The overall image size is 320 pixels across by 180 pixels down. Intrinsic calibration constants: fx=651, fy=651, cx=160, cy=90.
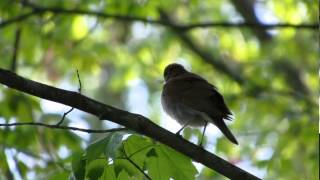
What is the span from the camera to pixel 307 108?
933cm

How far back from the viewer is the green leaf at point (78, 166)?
3691mm

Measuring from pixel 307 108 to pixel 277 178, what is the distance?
1225 millimetres

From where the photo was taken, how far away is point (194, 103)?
201 inches

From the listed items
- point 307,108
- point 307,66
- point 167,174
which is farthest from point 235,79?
point 167,174

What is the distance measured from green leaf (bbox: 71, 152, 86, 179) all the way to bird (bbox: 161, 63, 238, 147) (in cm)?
122

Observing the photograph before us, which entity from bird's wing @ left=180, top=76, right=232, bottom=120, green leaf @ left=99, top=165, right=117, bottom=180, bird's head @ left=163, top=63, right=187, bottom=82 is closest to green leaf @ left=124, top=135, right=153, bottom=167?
green leaf @ left=99, top=165, right=117, bottom=180

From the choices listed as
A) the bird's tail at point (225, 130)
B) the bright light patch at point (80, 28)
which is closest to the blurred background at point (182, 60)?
the bright light patch at point (80, 28)

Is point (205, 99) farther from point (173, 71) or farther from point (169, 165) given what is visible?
point (173, 71)

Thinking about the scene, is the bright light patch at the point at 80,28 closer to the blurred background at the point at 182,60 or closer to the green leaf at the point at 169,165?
the blurred background at the point at 182,60

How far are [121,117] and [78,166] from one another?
0.37m

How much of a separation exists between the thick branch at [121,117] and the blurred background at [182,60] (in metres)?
0.48

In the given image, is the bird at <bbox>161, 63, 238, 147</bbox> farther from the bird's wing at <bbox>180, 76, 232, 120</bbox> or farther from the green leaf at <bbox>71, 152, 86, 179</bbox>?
the green leaf at <bbox>71, 152, 86, 179</bbox>

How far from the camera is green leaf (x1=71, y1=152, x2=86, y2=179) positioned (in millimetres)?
3691

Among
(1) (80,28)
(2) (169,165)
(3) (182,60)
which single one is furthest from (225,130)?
(3) (182,60)
